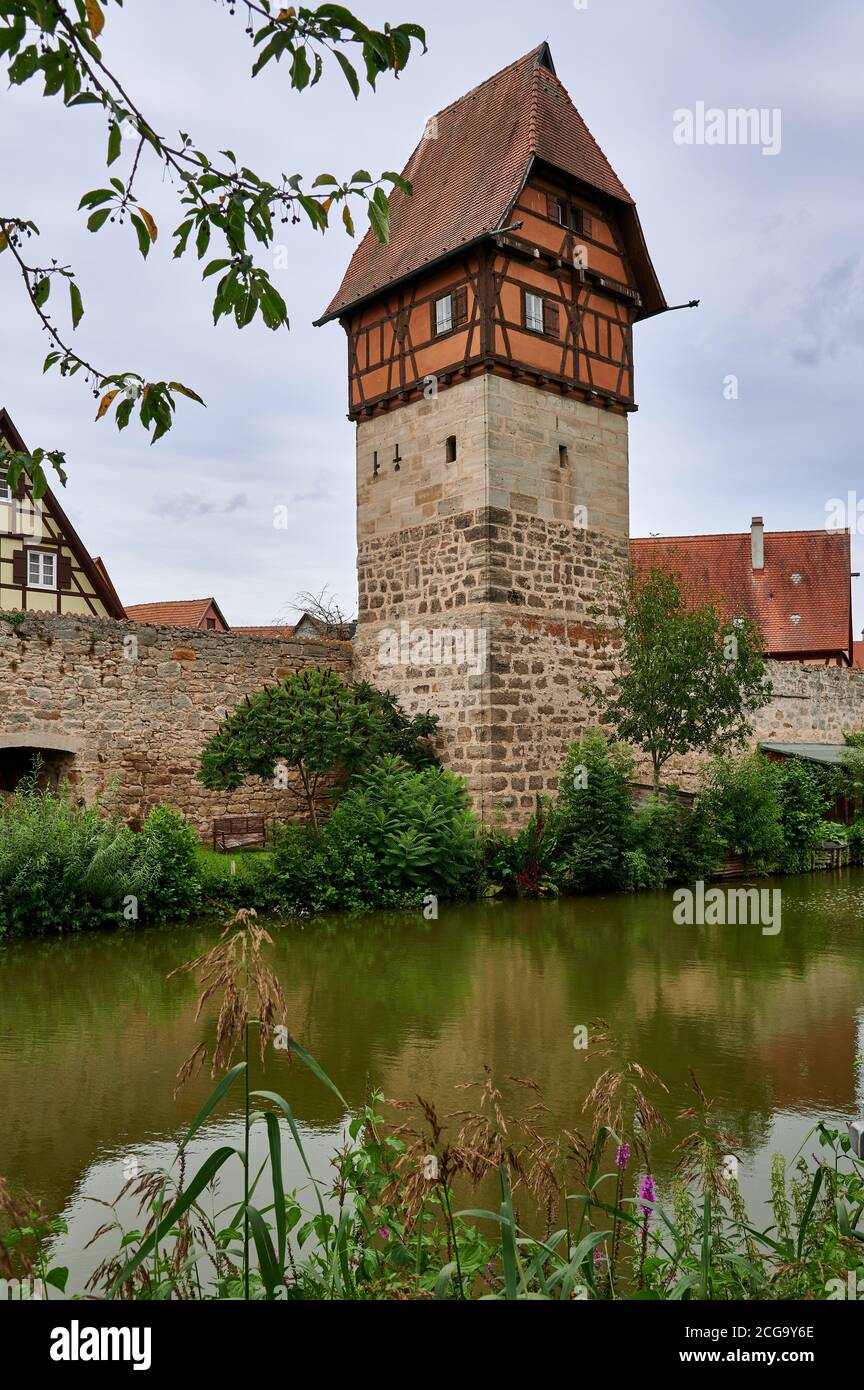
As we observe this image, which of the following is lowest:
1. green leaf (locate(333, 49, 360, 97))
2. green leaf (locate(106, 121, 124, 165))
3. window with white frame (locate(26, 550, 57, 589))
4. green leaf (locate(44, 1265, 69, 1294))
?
green leaf (locate(44, 1265, 69, 1294))

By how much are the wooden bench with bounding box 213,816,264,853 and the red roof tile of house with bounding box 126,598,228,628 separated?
21.4m

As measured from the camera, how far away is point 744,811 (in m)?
17.0

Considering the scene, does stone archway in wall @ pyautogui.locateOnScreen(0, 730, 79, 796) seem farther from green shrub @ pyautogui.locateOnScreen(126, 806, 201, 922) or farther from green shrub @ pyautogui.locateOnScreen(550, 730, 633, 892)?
green shrub @ pyautogui.locateOnScreen(550, 730, 633, 892)

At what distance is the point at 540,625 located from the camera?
16.2 meters

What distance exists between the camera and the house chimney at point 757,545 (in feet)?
103

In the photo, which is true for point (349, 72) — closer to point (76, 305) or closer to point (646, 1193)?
point (76, 305)

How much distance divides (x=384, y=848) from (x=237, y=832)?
2630 millimetres

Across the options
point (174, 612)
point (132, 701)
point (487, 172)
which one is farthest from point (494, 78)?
point (174, 612)

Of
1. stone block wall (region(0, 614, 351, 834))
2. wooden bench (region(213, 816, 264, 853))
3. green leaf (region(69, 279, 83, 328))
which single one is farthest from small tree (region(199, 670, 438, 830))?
green leaf (region(69, 279, 83, 328))

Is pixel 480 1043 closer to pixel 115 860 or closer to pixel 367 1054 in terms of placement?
pixel 367 1054

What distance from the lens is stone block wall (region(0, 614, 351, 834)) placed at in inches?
561

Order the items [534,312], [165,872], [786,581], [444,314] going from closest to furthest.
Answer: [165,872], [534,312], [444,314], [786,581]

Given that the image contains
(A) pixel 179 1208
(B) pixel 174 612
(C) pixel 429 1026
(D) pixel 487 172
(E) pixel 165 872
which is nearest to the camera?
(A) pixel 179 1208

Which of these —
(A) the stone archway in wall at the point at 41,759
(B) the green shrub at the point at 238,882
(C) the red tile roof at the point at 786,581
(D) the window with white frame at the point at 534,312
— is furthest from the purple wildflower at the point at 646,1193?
(C) the red tile roof at the point at 786,581
